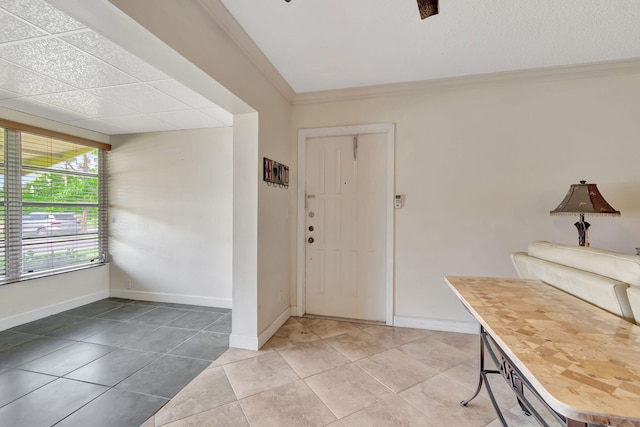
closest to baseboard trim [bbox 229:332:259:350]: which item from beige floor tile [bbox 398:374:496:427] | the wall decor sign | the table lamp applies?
beige floor tile [bbox 398:374:496:427]

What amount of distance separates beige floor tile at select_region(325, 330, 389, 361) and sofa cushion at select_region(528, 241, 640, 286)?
4.95ft

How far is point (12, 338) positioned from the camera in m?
2.58

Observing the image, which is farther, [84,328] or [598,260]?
[84,328]

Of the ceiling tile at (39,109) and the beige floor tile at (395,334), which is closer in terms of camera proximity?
the beige floor tile at (395,334)

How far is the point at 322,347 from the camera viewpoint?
2.39 metres

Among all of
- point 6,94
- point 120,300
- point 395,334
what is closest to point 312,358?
point 395,334

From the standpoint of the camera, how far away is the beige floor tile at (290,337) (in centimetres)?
243

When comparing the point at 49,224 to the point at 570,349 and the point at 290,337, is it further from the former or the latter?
the point at 570,349

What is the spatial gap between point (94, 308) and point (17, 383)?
1.66 m

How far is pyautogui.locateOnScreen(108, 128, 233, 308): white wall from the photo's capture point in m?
3.47

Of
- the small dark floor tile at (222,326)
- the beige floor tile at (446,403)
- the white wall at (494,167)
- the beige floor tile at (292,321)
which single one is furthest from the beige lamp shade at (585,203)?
the small dark floor tile at (222,326)

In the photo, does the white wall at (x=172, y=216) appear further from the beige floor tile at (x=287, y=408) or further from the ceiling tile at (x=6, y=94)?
the beige floor tile at (x=287, y=408)

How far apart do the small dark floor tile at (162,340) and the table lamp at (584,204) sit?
11.8ft

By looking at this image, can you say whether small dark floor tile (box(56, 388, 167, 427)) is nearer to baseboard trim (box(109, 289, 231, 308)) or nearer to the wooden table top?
baseboard trim (box(109, 289, 231, 308))
